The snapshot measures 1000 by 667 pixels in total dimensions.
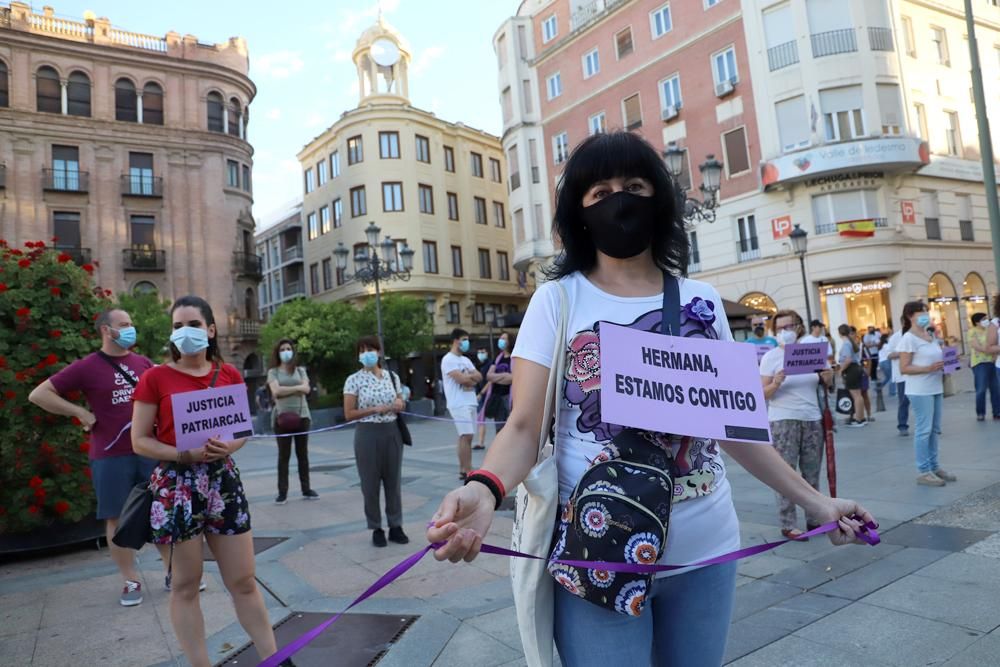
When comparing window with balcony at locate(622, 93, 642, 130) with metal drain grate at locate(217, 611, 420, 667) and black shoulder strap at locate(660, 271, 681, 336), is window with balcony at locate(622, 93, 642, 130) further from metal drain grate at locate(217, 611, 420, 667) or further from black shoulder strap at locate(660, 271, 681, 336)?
black shoulder strap at locate(660, 271, 681, 336)

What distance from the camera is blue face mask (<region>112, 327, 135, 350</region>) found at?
15.8 feet

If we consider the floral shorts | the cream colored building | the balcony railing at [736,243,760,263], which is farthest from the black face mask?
the cream colored building

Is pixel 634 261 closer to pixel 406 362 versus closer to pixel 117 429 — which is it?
pixel 117 429

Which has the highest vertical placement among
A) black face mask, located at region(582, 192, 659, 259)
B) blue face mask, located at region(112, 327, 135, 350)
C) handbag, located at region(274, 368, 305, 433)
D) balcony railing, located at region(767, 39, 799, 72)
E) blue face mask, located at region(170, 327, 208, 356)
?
balcony railing, located at region(767, 39, 799, 72)

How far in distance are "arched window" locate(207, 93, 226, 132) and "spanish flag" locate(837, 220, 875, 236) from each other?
99.6 ft

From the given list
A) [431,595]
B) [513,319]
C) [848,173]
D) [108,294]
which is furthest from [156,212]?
[431,595]

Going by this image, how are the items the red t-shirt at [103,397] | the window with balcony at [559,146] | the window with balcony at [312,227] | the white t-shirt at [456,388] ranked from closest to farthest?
the red t-shirt at [103,397]
the white t-shirt at [456,388]
the window with balcony at [559,146]
the window with balcony at [312,227]

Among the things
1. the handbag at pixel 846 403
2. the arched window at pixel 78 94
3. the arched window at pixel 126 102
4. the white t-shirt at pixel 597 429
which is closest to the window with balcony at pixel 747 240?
the handbag at pixel 846 403

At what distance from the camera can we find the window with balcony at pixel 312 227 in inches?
1654

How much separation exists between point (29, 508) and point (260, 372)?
101 feet

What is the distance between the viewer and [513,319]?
25.8 metres

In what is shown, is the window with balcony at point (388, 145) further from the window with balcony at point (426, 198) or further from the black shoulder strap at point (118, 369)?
the black shoulder strap at point (118, 369)

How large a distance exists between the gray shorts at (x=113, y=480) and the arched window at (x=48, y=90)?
112ft

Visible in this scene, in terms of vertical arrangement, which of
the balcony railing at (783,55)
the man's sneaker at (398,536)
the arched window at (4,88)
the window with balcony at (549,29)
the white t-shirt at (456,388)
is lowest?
the man's sneaker at (398,536)
